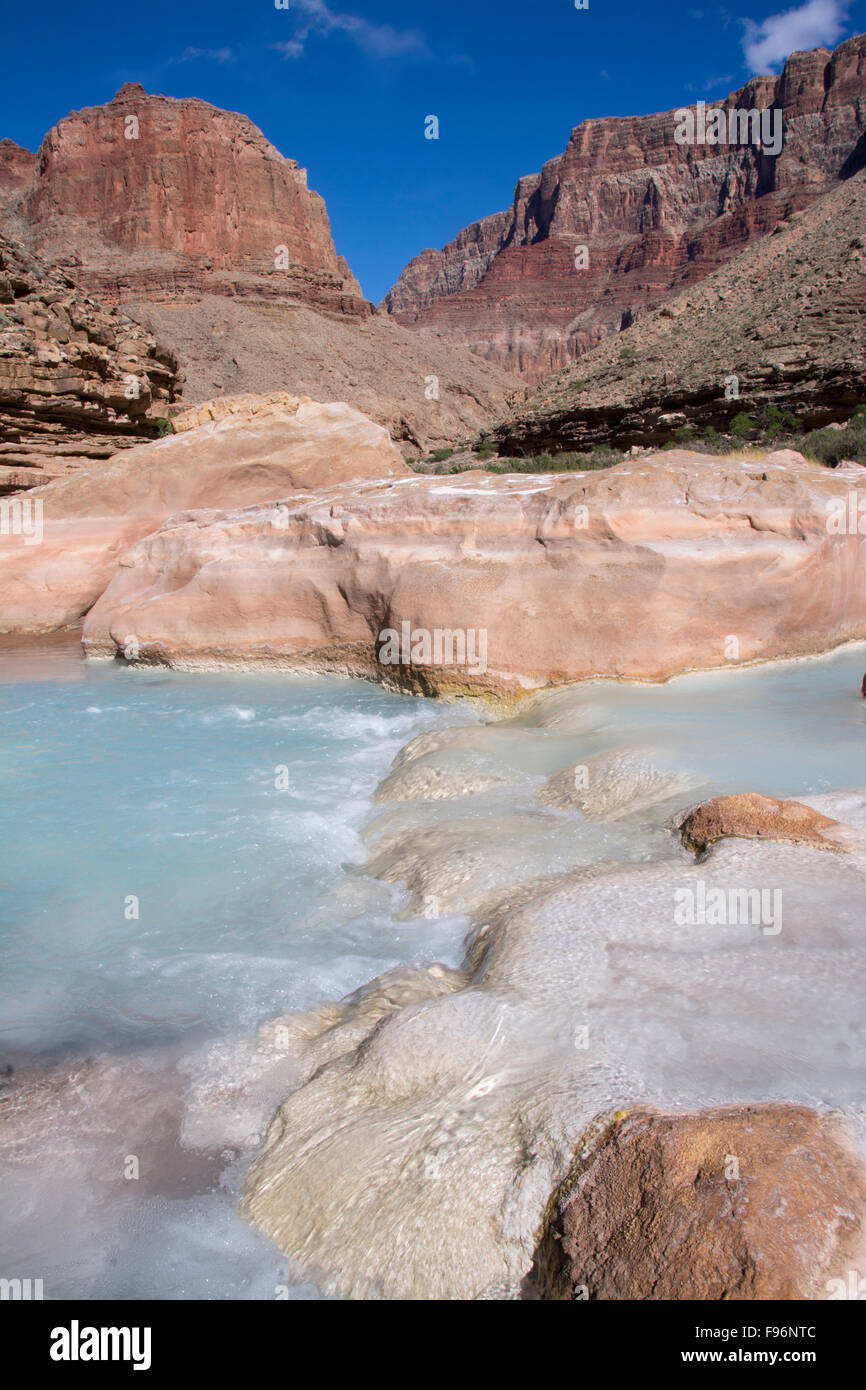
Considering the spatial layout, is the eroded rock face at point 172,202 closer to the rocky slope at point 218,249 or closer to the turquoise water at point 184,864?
the rocky slope at point 218,249

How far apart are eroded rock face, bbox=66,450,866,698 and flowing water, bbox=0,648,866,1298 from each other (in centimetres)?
29

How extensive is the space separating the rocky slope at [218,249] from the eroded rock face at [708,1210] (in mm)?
46997

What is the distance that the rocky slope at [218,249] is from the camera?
4934 centimetres

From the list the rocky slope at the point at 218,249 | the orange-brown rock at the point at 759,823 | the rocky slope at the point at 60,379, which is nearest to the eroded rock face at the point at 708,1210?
the orange-brown rock at the point at 759,823

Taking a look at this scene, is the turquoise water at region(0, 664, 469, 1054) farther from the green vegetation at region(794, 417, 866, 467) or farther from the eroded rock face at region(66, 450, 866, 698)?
the green vegetation at region(794, 417, 866, 467)

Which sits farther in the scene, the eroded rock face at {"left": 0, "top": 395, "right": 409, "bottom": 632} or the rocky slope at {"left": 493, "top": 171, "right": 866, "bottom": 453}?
the rocky slope at {"left": 493, "top": 171, "right": 866, "bottom": 453}

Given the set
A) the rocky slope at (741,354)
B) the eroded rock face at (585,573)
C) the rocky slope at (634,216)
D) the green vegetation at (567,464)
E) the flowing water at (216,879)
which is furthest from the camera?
the rocky slope at (634,216)

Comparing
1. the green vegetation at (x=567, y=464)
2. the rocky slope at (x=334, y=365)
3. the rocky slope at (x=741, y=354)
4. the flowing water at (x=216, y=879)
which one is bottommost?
the flowing water at (x=216, y=879)

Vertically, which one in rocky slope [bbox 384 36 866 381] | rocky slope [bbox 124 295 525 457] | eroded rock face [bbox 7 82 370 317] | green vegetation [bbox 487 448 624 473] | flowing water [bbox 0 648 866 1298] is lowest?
flowing water [bbox 0 648 866 1298]

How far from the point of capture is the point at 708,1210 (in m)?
1.39

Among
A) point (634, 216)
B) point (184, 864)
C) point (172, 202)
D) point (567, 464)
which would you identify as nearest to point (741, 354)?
point (567, 464)

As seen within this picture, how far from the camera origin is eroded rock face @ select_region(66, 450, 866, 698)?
549 centimetres

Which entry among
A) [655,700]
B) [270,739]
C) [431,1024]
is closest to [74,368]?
[270,739]

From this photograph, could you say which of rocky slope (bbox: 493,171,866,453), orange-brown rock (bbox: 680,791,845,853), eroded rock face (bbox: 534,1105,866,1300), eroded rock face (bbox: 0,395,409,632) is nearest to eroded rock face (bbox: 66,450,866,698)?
eroded rock face (bbox: 0,395,409,632)
